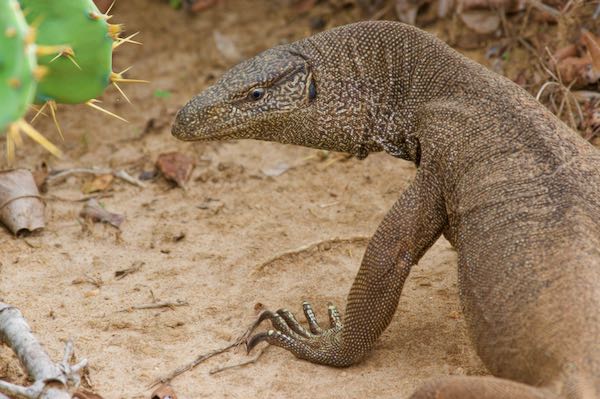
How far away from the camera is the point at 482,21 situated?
849 cm

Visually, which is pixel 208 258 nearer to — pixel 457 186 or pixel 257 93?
pixel 257 93

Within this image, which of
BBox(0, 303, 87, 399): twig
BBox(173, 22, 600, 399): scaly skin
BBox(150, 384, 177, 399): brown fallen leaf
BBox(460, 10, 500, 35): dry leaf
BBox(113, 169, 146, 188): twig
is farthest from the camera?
BBox(460, 10, 500, 35): dry leaf

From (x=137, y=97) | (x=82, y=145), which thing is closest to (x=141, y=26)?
(x=137, y=97)

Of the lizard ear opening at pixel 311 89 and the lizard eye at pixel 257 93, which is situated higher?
the lizard ear opening at pixel 311 89

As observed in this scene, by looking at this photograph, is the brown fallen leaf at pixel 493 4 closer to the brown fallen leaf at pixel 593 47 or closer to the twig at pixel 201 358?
the brown fallen leaf at pixel 593 47

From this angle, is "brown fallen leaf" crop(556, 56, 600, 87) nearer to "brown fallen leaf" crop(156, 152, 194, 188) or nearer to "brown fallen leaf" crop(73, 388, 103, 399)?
"brown fallen leaf" crop(156, 152, 194, 188)

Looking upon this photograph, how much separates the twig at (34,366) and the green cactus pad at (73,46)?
1.22 metres

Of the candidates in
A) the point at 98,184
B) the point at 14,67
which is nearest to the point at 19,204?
the point at 98,184

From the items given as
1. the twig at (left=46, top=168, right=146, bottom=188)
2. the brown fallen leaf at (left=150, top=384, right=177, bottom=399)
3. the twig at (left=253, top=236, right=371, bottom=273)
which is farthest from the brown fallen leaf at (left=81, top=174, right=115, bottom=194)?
the brown fallen leaf at (left=150, top=384, right=177, bottom=399)

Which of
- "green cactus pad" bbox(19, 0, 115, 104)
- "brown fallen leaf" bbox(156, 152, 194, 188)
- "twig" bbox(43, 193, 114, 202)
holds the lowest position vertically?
"twig" bbox(43, 193, 114, 202)

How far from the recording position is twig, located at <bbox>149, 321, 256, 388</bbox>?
507 centimetres

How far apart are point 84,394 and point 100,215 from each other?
2.64 metres

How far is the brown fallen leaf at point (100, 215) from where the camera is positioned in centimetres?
713

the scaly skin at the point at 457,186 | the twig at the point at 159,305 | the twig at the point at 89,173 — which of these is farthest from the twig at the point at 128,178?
the scaly skin at the point at 457,186
